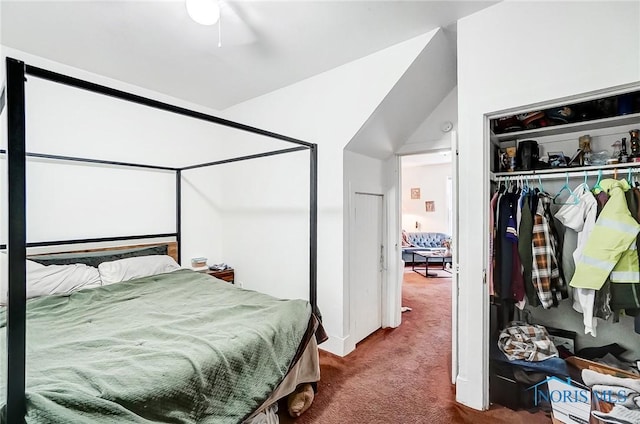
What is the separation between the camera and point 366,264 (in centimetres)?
316

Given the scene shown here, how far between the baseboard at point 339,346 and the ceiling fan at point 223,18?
9.07 feet

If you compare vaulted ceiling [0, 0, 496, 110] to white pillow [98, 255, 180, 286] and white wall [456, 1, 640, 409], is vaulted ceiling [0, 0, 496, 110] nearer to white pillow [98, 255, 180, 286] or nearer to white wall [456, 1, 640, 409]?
white wall [456, 1, 640, 409]

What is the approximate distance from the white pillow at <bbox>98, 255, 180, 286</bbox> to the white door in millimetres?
1914

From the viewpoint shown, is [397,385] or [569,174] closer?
[569,174]

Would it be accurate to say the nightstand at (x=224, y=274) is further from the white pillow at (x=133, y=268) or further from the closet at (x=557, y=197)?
the closet at (x=557, y=197)

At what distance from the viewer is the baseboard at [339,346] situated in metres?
2.76

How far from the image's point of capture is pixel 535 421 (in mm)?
1870

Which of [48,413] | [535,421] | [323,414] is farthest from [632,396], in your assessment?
[48,413]

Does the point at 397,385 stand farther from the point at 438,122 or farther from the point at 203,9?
the point at 203,9

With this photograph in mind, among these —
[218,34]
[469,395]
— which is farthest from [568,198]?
[218,34]

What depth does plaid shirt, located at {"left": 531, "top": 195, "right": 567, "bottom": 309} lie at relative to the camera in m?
2.01

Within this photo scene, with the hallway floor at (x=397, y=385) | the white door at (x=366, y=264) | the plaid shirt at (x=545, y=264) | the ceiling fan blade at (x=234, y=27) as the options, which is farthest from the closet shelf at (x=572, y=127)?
the ceiling fan blade at (x=234, y=27)

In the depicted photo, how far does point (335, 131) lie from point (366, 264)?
1457 mm

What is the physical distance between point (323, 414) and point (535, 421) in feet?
4.54
